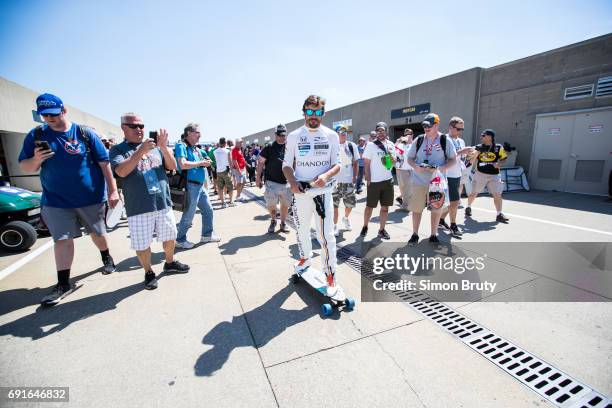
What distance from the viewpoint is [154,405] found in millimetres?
1822

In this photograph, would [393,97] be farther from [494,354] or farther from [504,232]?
[494,354]

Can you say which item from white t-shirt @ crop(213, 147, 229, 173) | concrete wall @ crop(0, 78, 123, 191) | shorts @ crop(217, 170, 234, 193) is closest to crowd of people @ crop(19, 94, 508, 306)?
white t-shirt @ crop(213, 147, 229, 173)

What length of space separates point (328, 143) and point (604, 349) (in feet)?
9.46

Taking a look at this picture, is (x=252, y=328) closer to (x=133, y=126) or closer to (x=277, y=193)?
(x=133, y=126)

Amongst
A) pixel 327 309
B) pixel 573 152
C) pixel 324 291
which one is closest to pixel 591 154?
pixel 573 152

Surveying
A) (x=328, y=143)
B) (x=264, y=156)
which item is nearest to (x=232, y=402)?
(x=328, y=143)

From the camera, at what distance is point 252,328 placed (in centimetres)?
262

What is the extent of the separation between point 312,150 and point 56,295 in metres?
3.34

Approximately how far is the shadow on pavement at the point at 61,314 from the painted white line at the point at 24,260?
1.73m

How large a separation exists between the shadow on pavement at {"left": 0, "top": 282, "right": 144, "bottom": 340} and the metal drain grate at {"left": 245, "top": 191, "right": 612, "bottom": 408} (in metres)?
3.29

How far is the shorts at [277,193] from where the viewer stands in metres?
5.45

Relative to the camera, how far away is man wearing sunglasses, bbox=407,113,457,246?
441 centimetres

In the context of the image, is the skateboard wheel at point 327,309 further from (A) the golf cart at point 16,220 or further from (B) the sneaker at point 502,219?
(A) the golf cart at point 16,220

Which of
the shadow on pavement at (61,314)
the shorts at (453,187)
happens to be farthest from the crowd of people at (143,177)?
the shorts at (453,187)
